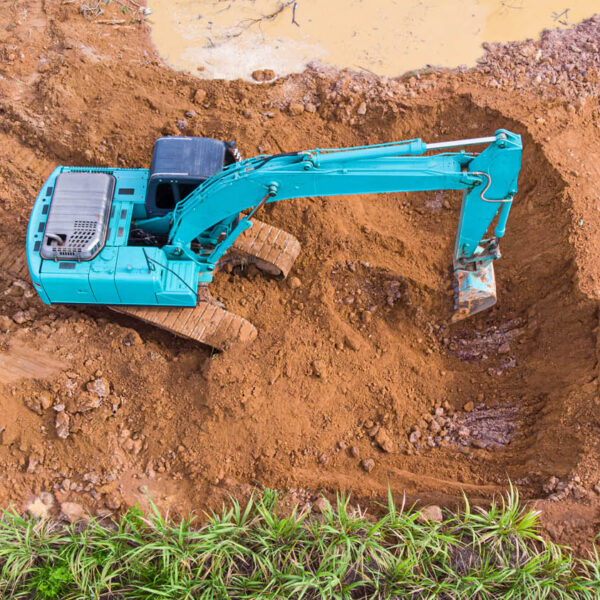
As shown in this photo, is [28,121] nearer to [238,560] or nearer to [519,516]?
[238,560]

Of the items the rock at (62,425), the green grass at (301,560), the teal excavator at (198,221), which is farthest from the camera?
the rock at (62,425)

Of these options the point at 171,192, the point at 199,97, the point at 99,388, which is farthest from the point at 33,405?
the point at 199,97

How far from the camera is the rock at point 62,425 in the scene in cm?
659

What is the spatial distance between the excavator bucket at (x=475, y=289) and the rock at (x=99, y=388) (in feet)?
15.8

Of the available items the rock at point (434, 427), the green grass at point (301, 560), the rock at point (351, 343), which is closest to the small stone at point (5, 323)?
the green grass at point (301, 560)

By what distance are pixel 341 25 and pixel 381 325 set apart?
6.68 metres

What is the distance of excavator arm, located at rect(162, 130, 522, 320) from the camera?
5723mm

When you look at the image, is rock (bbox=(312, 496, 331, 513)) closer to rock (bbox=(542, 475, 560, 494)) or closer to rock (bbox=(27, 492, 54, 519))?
rock (bbox=(542, 475, 560, 494))

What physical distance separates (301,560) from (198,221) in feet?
13.2

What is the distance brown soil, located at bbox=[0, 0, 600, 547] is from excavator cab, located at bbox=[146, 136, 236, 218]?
56.2 inches

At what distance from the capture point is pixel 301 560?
5.41m

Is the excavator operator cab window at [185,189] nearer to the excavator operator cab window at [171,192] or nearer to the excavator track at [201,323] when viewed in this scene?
the excavator operator cab window at [171,192]

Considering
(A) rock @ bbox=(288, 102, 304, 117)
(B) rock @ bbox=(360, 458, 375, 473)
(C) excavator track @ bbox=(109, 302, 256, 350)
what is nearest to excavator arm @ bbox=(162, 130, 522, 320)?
(C) excavator track @ bbox=(109, 302, 256, 350)

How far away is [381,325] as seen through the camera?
25.3 feet
